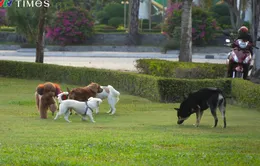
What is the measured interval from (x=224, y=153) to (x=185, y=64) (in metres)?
15.3

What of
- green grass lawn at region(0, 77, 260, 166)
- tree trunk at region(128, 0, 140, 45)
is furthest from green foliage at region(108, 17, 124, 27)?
green grass lawn at region(0, 77, 260, 166)

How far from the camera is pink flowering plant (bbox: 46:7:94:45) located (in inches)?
2048

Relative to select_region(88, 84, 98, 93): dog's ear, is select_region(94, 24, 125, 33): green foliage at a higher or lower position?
higher

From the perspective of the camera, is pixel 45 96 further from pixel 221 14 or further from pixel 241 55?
pixel 221 14

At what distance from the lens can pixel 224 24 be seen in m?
56.9

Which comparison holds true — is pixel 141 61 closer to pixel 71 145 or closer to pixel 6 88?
pixel 6 88

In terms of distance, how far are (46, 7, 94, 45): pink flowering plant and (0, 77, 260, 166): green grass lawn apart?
32139mm

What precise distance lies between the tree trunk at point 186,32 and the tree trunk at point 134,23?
22655 mm

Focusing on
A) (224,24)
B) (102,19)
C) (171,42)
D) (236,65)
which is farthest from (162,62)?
(102,19)

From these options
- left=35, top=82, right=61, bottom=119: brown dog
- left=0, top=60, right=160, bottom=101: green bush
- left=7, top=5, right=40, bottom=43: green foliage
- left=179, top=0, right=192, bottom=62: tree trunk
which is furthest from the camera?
left=7, top=5, right=40, bottom=43: green foliage

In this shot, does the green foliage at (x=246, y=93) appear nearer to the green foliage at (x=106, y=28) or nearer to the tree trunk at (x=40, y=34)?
the tree trunk at (x=40, y=34)

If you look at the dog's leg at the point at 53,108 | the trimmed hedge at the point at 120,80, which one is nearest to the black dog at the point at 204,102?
the dog's leg at the point at 53,108

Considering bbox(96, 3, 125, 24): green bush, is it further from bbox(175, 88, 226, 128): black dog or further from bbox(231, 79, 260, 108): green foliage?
bbox(175, 88, 226, 128): black dog

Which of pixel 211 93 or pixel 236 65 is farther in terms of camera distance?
pixel 236 65
